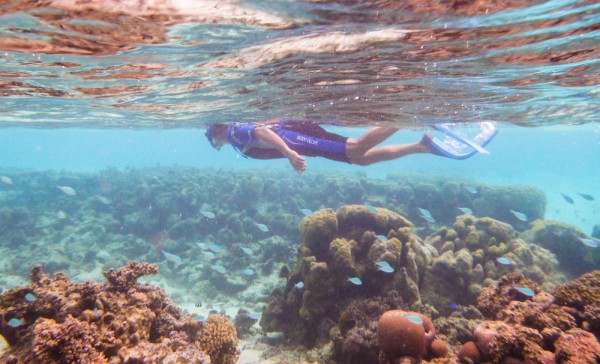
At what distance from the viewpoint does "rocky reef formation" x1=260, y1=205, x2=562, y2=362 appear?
30.4 ft

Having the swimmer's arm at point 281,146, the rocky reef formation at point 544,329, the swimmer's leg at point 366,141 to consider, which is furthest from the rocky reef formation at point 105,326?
the swimmer's leg at point 366,141

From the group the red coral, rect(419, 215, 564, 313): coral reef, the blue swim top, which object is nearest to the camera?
the red coral

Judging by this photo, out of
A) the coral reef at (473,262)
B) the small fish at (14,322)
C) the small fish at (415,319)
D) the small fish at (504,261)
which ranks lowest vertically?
the coral reef at (473,262)

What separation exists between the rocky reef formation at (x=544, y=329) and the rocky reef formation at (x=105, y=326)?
4.84 meters

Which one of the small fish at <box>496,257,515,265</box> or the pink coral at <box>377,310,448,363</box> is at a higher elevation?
the pink coral at <box>377,310,448,363</box>

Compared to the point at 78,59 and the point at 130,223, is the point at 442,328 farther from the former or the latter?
the point at 130,223

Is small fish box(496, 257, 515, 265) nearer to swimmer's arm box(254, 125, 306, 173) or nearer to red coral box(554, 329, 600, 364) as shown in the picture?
red coral box(554, 329, 600, 364)

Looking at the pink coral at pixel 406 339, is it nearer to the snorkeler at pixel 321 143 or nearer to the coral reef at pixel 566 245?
the snorkeler at pixel 321 143

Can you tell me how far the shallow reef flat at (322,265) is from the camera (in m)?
5.86

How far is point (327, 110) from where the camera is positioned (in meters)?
15.2

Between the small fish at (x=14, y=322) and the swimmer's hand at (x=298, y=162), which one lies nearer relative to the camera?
the small fish at (x=14, y=322)

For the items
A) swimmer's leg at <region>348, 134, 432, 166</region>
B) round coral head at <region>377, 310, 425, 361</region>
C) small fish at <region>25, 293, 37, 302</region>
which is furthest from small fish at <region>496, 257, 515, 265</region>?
small fish at <region>25, 293, 37, 302</region>

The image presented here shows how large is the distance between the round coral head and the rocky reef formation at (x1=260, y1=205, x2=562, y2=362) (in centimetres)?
163

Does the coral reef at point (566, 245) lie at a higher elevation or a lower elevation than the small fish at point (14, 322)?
lower
